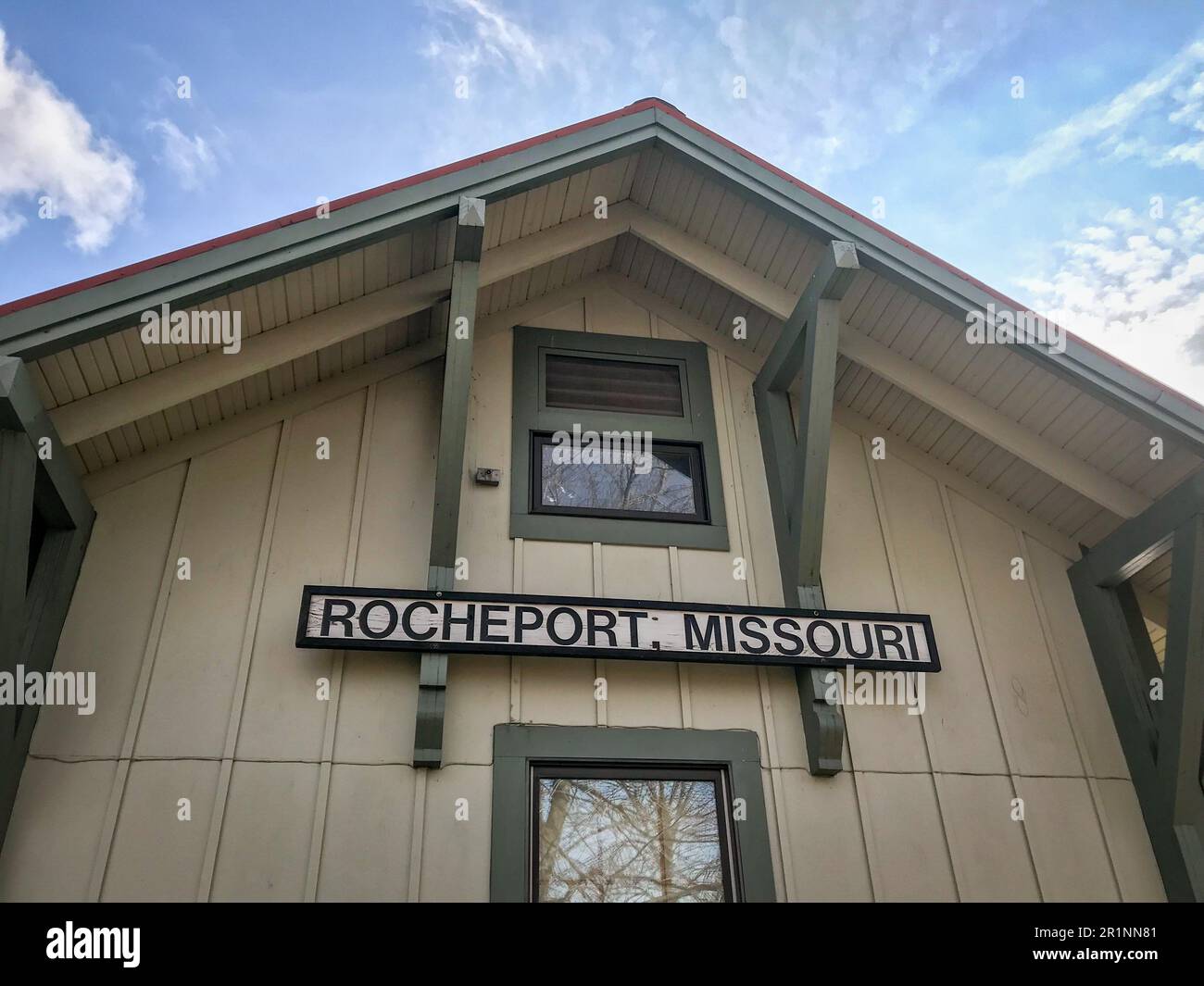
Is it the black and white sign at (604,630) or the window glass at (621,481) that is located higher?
the window glass at (621,481)

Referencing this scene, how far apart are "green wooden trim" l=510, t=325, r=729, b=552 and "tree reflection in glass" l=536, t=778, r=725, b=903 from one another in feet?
5.15

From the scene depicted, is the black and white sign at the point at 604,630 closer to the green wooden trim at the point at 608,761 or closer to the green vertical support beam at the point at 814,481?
the green vertical support beam at the point at 814,481

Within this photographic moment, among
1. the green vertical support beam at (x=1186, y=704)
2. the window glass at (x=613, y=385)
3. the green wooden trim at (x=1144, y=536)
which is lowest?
the green vertical support beam at (x=1186, y=704)

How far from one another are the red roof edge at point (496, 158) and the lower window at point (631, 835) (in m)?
3.30

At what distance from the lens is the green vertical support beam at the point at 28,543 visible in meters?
4.76

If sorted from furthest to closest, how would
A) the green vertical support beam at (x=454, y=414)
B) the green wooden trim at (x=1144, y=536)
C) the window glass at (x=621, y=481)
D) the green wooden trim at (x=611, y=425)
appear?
the window glass at (x=621, y=481), the green wooden trim at (x=611, y=425), the green wooden trim at (x=1144, y=536), the green vertical support beam at (x=454, y=414)

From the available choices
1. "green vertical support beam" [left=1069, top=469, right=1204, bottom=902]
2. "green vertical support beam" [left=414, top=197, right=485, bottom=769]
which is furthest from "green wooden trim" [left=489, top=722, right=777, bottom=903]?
"green vertical support beam" [left=1069, top=469, right=1204, bottom=902]

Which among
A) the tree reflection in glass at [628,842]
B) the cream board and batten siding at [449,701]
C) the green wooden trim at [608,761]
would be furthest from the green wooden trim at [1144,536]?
the tree reflection in glass at [628,842]

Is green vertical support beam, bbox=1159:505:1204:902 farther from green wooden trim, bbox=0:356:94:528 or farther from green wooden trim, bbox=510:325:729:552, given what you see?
green wooden trim, bbox=0:356:94:528

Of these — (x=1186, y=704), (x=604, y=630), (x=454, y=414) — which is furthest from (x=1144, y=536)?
(x=454, y=414)

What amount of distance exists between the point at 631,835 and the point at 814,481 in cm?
234

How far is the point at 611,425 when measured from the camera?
6.94 m
